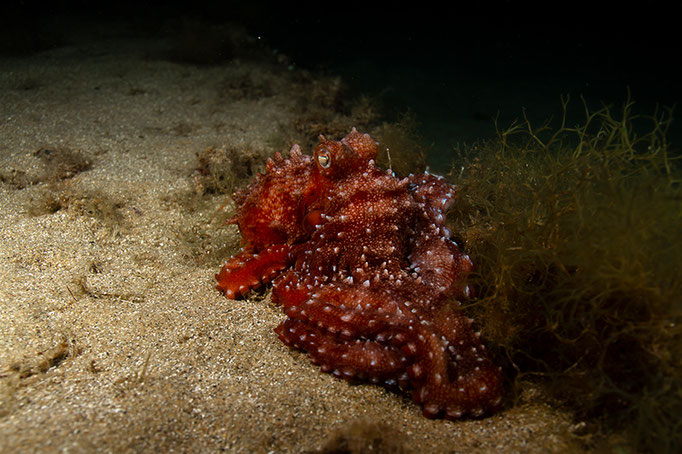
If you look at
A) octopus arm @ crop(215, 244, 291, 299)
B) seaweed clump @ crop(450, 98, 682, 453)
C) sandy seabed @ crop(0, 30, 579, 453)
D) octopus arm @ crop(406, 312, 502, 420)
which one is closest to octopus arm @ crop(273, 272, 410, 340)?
octopus arm @ crop(406, 312, 502, 420)

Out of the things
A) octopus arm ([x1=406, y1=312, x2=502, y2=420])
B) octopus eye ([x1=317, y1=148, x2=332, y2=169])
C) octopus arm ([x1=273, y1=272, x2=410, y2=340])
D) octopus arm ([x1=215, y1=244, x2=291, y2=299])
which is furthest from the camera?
octopus arm ([x1=215, y1=244, x2=291, y2=299])

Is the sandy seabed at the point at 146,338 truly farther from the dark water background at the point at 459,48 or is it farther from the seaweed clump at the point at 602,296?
the dark water background at the point at 459,48

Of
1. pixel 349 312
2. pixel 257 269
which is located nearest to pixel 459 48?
pixel 257 269

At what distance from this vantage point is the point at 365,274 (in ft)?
10.1

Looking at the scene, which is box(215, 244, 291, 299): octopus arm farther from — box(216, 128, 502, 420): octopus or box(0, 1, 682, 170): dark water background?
box(0, 1, 682, 170): dark water background

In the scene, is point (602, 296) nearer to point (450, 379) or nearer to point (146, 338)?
point (450, 379)

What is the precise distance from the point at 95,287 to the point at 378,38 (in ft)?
97.6

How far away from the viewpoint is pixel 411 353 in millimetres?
2662

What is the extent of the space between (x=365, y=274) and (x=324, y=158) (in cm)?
106

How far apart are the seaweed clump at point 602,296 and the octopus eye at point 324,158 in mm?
1562

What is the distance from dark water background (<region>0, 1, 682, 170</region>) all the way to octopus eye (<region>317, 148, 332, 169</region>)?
451 cm

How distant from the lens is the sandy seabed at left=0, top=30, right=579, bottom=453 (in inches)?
93.5

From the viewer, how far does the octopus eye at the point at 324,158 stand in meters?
3.29

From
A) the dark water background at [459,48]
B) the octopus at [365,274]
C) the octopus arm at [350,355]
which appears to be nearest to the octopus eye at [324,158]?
the octopus at [365,274]
